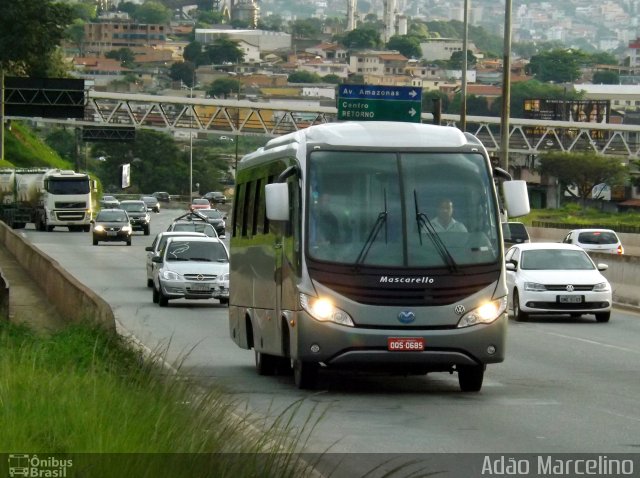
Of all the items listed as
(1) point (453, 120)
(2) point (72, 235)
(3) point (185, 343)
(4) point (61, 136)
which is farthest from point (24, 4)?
(4) point (61, 136)

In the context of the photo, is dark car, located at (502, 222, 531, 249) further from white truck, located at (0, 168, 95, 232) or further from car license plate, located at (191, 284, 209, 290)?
white truck, located at (0, 168, 95, 232)

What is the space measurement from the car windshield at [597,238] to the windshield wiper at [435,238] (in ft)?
123

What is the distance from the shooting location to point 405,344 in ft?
57.0

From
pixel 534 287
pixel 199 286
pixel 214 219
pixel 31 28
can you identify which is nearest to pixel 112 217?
pixel 214 219

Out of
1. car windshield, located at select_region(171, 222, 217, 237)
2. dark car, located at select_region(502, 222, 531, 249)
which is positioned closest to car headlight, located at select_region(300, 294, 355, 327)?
dark car, located at select_region(502, 222, 531, 249)

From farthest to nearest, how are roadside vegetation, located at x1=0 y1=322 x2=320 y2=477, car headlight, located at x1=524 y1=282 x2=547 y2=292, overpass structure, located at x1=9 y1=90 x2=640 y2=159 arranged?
overpass structure, located at x1=9 y1=90 x2=640 y2=159 → car headlight, located at x1=524 y1=282 x2=547 y2=292 → roadside vegetation, located at x1=0 y1=322 x2=320 y2=477

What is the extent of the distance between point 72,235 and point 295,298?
63.7 m

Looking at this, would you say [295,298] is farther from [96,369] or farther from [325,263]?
[96,369]

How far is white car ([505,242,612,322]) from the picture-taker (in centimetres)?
3106

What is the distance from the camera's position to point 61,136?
19775 cm

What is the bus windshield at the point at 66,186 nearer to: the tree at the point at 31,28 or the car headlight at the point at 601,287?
the tree at the point at 31,28

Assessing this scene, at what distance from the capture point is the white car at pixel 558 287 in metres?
31.1

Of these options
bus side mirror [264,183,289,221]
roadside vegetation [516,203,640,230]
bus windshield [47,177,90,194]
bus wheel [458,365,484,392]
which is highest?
bus side mirror [264,183,289,221]

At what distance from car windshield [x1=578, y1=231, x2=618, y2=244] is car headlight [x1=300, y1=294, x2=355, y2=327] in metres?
38.0
